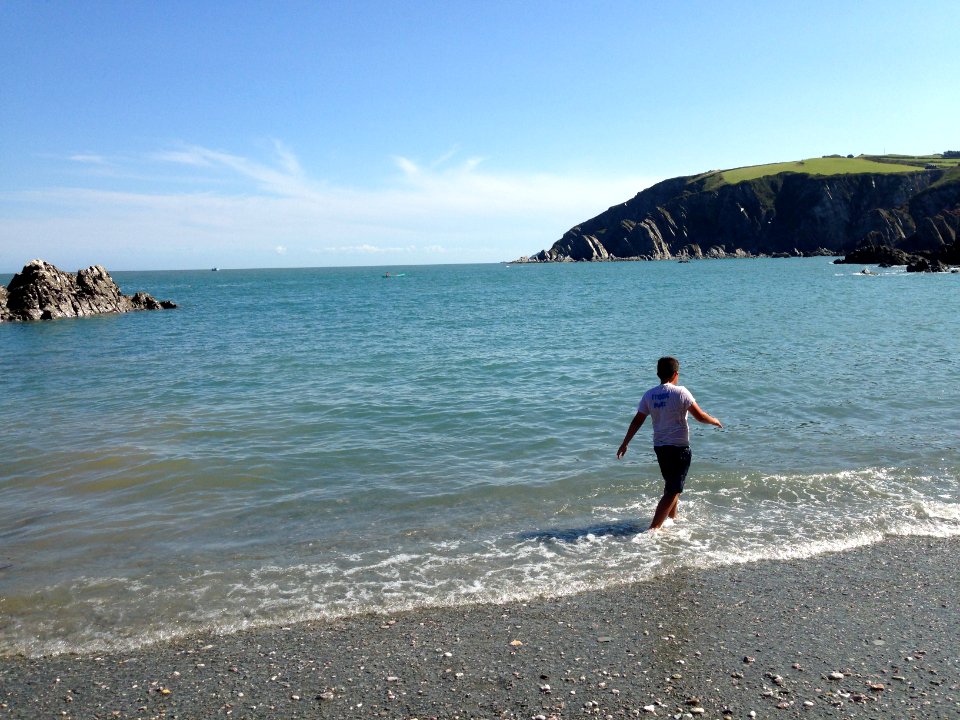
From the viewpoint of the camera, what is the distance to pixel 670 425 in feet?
30.1

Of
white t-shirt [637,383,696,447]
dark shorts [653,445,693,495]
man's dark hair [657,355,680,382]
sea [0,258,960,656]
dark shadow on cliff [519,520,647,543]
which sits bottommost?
dark shadow on cliff [519,520,647,543]

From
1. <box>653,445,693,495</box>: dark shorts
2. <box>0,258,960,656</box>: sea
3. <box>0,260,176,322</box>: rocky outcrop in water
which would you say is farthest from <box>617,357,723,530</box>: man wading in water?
<box>0,260,176,322</box>: rocky outcrop in water

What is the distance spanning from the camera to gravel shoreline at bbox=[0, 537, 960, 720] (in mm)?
5293

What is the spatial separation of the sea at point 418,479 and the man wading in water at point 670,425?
555 mm

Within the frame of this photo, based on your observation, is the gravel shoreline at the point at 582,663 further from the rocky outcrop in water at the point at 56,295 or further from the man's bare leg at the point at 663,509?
the rocky outcrop in water at the point at 56,295

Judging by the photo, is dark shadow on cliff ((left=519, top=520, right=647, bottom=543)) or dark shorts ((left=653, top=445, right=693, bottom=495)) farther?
dark shorts ((left=653, top=445, right=693, bottom=495))

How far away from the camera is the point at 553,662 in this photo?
5.91 metres

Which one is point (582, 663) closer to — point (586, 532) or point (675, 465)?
point (586, 532)

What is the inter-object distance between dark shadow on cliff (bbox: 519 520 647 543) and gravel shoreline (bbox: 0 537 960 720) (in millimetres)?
1641

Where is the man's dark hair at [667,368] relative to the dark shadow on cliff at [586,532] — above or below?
A: above

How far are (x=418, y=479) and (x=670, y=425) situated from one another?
4.70 metres

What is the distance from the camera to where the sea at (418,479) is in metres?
7.78

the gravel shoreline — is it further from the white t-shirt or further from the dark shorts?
the white t-shirt

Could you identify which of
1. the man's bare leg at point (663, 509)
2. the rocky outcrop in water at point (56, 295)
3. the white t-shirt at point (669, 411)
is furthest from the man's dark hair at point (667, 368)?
the rocky outcrop in water at point (56, 295)
